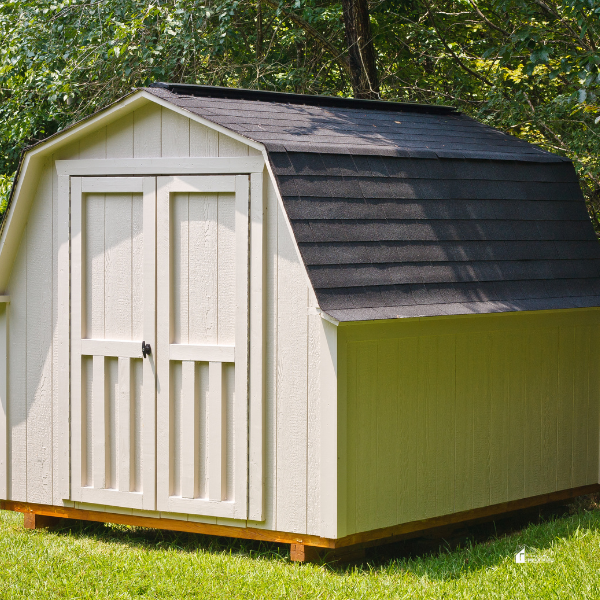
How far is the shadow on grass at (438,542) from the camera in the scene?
574 cm

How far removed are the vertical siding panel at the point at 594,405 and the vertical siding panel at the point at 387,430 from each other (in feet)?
6.84

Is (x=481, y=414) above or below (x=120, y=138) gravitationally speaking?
below

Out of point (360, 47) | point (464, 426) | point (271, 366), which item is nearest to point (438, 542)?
point (464, 426)

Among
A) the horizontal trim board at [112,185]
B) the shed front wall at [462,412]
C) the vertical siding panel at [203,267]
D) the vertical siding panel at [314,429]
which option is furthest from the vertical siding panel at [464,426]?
the horizontal trim board at [112,185]

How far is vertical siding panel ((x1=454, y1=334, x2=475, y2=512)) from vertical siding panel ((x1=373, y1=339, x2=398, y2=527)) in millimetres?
590

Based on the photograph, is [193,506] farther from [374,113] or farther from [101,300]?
[374,113]

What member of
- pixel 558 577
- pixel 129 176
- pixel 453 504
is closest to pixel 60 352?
pixel 129 176

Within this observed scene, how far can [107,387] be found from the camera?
6.38 metres

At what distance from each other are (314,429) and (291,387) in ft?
0.95

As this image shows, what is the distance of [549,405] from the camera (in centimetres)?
694

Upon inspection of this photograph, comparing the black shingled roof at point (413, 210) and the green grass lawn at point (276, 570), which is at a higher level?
the black shingled roof at point (413, 210)

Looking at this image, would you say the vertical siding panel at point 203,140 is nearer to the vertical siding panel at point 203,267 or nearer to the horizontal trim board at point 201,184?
the horizontal trim board at point 201,184

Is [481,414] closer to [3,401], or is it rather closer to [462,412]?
[462,412]

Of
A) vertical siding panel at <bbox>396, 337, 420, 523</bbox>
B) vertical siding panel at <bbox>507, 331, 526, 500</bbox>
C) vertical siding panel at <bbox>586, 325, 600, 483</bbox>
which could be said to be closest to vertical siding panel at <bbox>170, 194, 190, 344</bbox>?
vertical siding panel at <bbox>396, 337, 420, 523</bbox>
